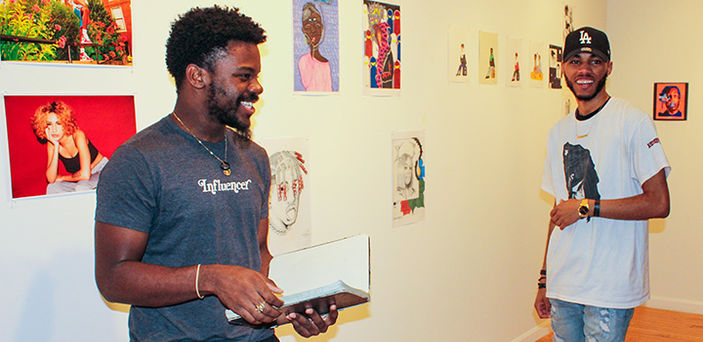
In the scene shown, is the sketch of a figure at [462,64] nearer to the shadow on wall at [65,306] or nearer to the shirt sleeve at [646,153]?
the shirt sleeve at [646,153]

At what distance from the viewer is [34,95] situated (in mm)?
1563

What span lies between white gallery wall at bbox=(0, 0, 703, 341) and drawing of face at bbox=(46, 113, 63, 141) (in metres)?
0.07

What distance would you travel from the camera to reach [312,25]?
2.34 metres

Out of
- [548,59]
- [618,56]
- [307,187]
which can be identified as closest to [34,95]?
[307,187]

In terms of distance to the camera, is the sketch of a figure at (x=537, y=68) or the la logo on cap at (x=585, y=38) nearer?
the la logo on cap at (x=585, y=38)

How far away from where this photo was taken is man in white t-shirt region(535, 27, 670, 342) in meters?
2.19

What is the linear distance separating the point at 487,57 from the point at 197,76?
7.77 feet

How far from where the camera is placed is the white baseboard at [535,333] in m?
4.01

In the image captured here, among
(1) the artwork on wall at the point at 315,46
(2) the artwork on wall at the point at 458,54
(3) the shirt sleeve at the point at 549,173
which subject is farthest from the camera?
(2) the artwork on wall at the point at 458,54

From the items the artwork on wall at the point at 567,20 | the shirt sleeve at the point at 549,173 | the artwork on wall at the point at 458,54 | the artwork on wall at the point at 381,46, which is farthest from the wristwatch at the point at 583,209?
the artwork on wall at the point at 567,20

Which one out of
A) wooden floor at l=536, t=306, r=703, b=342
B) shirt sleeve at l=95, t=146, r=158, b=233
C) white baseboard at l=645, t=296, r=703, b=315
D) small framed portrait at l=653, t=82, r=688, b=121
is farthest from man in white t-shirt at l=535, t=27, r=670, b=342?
white baseboard at l=645, t=296, r=703, b=315

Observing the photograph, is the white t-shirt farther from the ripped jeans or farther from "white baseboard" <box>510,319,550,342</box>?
"white baseboard" <box>510,319,550,342</box>

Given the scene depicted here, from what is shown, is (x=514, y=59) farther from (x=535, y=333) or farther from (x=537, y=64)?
(x=535, y=333)

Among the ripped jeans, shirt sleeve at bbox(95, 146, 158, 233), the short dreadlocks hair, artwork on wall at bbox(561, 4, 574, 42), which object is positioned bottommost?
the ripped jeans
